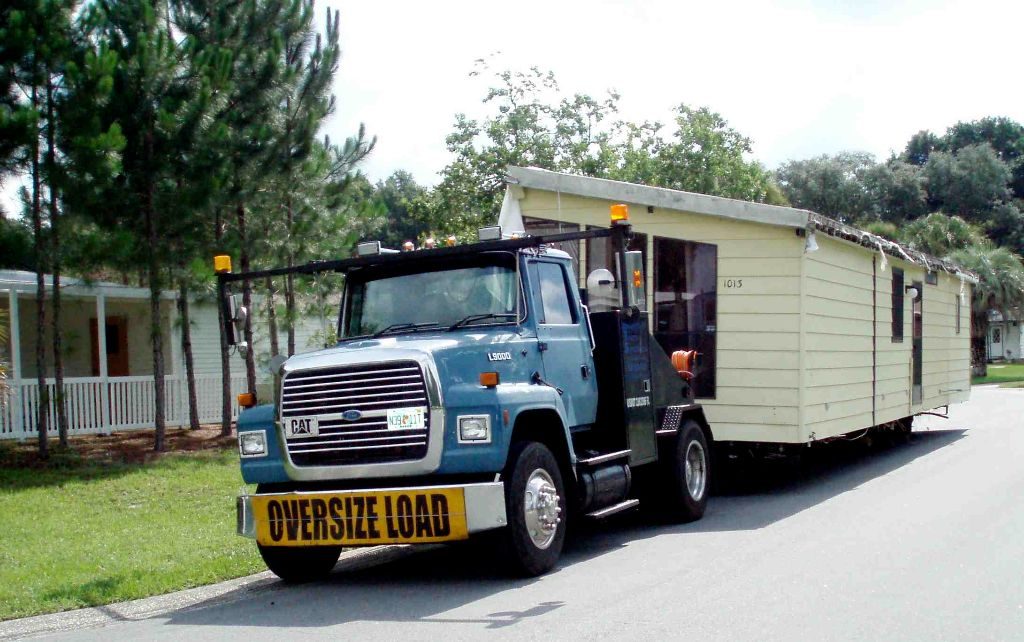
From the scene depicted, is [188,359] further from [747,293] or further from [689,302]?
[747,293]

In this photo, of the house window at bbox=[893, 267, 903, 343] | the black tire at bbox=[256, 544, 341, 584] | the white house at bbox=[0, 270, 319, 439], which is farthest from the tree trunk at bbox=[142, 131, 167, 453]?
the house window at bbox=[893, 267, 903, 343]

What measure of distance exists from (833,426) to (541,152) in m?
19.7

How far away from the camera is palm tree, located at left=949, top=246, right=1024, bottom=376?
140 feet

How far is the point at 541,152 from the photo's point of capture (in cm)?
3123

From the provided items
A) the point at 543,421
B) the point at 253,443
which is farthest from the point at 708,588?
the point at 253,443

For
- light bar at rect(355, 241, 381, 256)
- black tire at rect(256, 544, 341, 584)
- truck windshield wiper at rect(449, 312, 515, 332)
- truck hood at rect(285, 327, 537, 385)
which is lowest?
black tire at rect(256, 544, 341, 584)

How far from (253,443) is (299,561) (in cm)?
108

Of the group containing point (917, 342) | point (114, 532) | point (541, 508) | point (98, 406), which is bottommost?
point (114, 532)

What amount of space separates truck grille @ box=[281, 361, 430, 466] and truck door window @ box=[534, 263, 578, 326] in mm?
1672

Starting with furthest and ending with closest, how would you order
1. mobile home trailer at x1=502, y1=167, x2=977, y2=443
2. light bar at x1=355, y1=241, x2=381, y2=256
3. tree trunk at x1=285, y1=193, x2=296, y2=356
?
tree trunk at x1=285, y1=193, x2=296, y2=356 → mobile home trailer at x1=502, y1=167, x2=977, y2=443 → light bar at x1=355, y1=241, x2=381, y2=256

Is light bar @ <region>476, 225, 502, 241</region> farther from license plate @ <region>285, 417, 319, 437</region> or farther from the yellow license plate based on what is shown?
the yellow license plate

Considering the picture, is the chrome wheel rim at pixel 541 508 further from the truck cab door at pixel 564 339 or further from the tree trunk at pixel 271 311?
the tree trunk at pixel 271 311

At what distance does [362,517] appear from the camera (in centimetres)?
757

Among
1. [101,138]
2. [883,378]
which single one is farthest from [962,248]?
[101,138]
